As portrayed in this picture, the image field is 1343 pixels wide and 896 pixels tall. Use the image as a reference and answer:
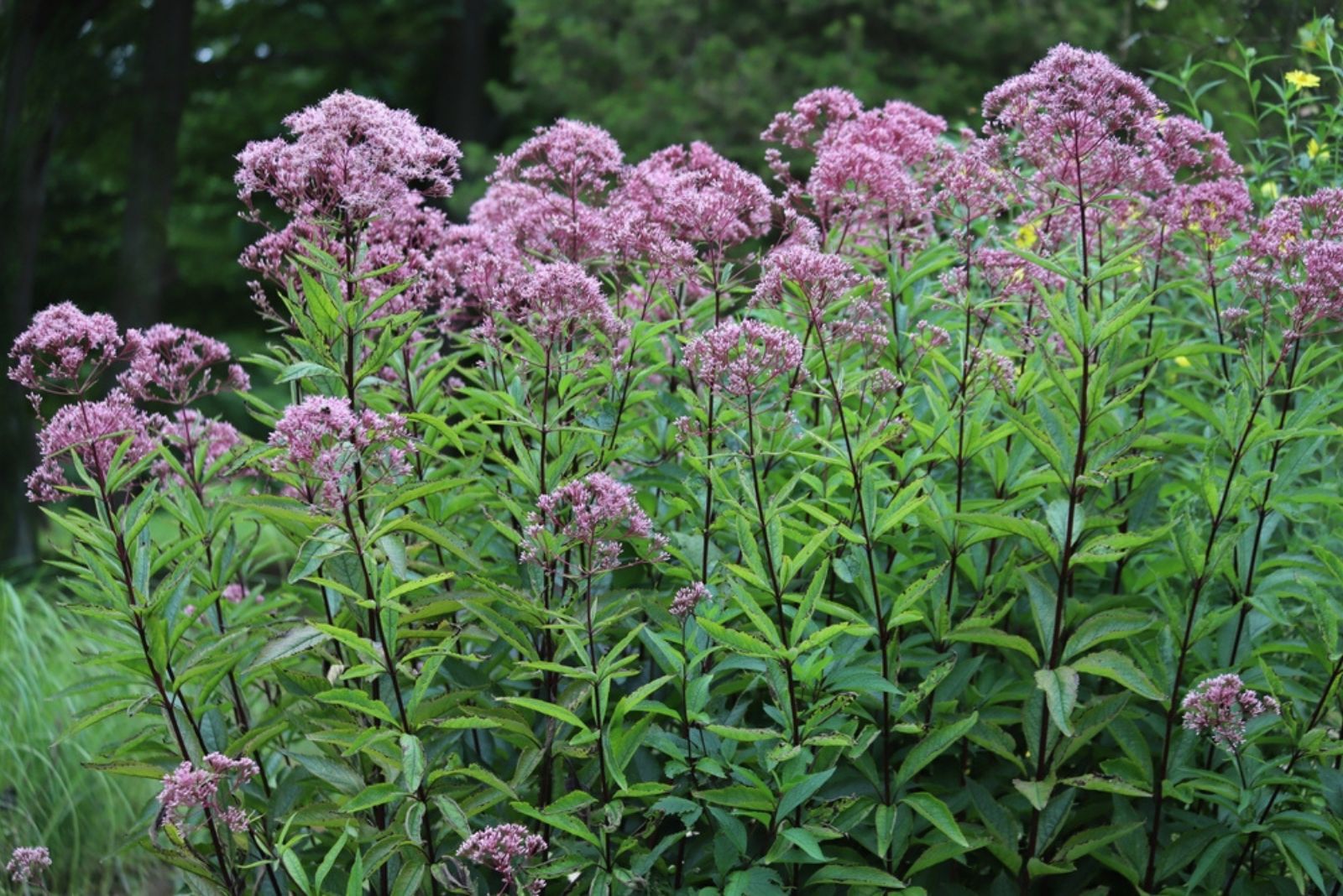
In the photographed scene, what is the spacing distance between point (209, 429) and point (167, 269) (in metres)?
12.1

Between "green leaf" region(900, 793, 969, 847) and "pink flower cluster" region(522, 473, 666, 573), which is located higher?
"pink flower cluster" region(522, 473, 666, 573)

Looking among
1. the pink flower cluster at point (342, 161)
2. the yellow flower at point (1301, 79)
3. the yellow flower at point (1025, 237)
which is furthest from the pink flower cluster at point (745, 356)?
the yellow flower at point (1301, 79)

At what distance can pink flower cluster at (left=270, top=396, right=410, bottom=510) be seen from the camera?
101 inches

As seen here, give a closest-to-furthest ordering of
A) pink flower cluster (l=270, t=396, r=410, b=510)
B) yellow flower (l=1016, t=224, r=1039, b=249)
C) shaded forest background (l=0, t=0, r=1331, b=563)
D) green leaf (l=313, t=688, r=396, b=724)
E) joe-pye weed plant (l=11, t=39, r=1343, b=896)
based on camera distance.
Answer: pink flower cluster (l=270, t=396, r=410, b=510), green leaf (l=313, t=688, r=396, b=724), joe-pye weed plant (l=11, t=39, r=1343, b=896), yellow flower (l=1016, t=224, r=1039, b=249), shaded forest background (l=0, t=0, r=1331, b=563)

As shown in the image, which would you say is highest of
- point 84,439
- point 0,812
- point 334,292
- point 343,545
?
point 334,292

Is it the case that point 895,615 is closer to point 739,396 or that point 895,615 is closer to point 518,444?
point 739,396

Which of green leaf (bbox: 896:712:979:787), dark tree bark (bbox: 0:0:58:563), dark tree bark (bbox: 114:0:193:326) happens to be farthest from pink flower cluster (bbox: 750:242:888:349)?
dark tree bark (bbox: 114:0:193:326)

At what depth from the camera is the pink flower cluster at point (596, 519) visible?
270 cm

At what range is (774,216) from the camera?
4926 mm

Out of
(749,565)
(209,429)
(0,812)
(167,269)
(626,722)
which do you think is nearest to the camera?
(749,565)

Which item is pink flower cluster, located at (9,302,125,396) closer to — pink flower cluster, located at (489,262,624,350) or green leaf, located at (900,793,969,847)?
pink flower cluster, located at (489,262,624,350)

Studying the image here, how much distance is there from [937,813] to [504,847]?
0.92 meters

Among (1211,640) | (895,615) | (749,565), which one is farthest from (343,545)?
(1211,640)

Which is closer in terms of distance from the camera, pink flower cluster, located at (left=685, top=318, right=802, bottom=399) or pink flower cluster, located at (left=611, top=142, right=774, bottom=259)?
pink flower cluster, located at (left=685, top=318, right=802, bottom=399)
